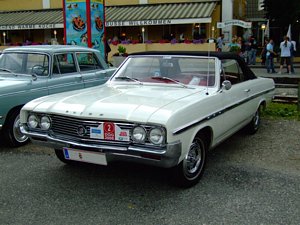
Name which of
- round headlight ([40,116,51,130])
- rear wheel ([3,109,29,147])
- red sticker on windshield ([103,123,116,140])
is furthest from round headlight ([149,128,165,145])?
rear wheel ([3,109,29,147])

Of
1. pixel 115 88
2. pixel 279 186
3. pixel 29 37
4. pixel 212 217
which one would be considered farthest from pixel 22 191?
pixel 29 37

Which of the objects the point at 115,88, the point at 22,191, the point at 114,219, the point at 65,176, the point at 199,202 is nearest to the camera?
the point at 114,219

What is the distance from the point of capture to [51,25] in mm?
25406

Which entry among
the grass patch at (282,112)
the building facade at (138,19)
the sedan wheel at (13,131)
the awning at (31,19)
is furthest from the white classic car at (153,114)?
the awning at (31,19)

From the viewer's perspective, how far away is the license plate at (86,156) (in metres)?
3.89

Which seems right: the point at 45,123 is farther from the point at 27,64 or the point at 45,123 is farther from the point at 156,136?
the point at 27,64

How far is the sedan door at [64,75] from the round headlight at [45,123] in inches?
88.0

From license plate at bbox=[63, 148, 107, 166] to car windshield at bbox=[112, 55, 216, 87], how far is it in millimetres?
1626

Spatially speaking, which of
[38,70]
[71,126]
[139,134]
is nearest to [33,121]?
[71,126]

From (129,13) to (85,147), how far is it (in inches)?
883

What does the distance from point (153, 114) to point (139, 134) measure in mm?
245

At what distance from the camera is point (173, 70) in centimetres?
521

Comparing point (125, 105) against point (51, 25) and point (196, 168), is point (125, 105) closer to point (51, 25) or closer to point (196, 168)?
point (196, 168)

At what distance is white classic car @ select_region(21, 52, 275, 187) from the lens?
3721 mm
